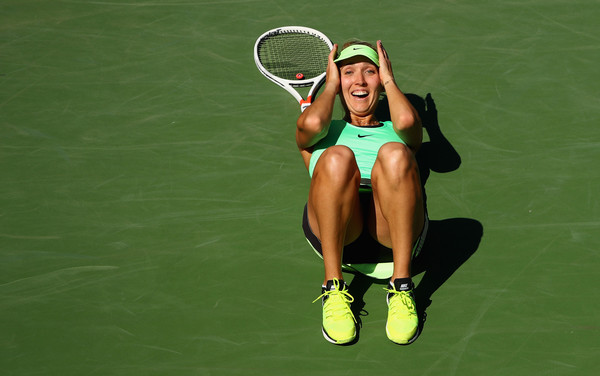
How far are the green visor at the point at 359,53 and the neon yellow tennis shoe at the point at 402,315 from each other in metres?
1.47

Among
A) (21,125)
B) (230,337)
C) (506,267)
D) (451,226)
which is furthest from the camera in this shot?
(21,125)

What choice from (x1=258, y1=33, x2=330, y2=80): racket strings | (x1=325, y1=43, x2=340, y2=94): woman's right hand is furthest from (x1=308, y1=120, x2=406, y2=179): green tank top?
(x1=258, y1=33, x2=330, y2=80): racket strings

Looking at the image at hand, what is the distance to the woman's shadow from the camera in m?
3.76

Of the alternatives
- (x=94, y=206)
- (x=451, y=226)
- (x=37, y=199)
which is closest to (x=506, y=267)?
(x=451, y=226)

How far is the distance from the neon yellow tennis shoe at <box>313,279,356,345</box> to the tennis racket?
1.97 metres

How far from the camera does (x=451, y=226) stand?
416 cm

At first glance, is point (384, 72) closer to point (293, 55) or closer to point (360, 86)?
point (360, 86)

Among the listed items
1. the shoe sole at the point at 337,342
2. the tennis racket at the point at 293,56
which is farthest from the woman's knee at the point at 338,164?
the tennis racket at the point at 293,56

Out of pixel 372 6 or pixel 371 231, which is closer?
pixel 371 231

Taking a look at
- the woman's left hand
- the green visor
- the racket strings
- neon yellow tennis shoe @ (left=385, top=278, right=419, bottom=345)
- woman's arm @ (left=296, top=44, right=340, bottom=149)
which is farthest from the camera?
the racket strings

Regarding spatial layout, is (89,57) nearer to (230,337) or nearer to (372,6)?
(372,6)

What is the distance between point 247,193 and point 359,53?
1128mm

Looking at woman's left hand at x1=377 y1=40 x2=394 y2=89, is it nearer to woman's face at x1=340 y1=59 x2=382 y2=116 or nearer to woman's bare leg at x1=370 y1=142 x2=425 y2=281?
woman's face at x1=340 y1=59 x2=382 y2=116

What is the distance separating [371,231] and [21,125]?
9.32ft
